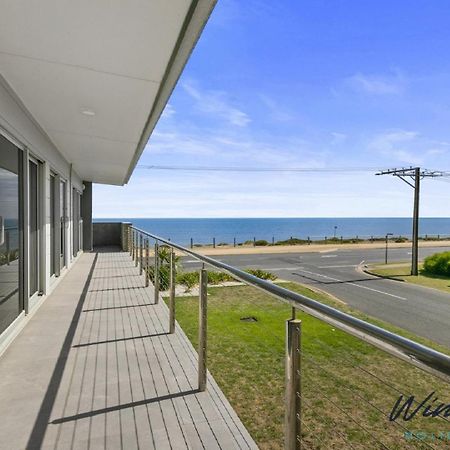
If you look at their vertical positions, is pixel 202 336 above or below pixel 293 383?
below

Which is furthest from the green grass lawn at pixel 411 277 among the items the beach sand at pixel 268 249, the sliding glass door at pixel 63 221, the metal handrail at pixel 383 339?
the metal handrail at pixel 383 339

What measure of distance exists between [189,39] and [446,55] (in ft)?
32.7

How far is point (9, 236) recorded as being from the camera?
350 centimetres

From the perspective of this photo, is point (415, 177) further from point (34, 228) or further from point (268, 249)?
point (34, 228)

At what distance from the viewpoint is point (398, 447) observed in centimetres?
278

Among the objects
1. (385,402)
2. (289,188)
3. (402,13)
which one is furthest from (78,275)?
(289,188)

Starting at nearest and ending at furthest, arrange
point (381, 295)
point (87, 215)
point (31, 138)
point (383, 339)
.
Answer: point (383, 339)
point (31, 138)
point (381, 295)
point (87, 215)

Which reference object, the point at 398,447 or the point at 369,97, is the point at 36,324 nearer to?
the point at 398,447

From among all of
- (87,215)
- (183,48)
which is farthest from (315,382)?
(87,215)

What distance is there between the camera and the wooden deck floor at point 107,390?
6.43 feet

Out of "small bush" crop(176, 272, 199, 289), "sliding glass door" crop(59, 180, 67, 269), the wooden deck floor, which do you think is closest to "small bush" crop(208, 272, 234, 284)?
"small bush" crop(176, 272, 199, 289)

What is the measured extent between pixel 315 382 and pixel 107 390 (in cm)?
211

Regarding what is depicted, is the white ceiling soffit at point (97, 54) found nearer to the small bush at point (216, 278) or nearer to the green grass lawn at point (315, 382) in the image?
the green grass lawn at point (315, 382)

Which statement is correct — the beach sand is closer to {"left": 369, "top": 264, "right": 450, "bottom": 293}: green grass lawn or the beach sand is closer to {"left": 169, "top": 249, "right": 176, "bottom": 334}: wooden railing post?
{"left": 369, "top": 264, "right": 450, "bottom": 293}: green grass lawn
